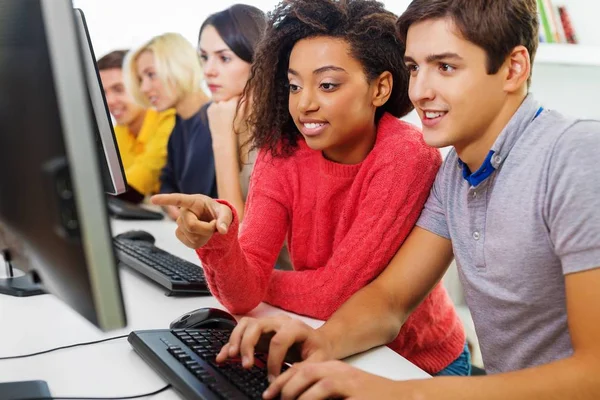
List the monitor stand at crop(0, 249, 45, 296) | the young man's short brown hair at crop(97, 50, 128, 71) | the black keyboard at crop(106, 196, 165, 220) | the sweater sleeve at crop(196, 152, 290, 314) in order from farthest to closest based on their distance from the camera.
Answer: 1. the young man's short brown hair at crop(97, 50, 128, 71)
2. the black keyboard at crop(106, 196, 165, 220)
3. the monitor stand at crop(0, 249, 45, 296)
4. the sweater sleeve at crop(196, 152, 290, 314)

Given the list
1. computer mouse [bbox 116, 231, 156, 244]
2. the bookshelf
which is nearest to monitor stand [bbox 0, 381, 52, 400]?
computer mouse [bbox 116, 231, 156, 244]

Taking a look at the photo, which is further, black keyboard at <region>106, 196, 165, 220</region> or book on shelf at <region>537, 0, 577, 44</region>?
book on shelf at <region>537, 0, 577, 44</region>

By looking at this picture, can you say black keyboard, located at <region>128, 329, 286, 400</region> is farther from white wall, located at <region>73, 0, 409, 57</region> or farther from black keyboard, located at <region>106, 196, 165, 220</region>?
white wall, located at <region>73, 0, 409, 57</region>

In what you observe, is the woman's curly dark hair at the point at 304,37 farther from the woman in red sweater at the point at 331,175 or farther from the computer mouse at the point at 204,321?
the computer mouse at the point at 204,321

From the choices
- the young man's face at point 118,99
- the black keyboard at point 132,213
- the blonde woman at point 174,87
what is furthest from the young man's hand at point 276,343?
the young man's face at point 118,99

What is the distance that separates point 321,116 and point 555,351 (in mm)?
560

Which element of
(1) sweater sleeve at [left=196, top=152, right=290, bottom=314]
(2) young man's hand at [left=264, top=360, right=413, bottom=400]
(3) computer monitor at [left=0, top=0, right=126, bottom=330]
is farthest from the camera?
(1) sweater sleeve at [left=196, top=152, right=290, bottom=314]

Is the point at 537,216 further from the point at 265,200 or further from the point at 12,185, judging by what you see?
the point at 12,185

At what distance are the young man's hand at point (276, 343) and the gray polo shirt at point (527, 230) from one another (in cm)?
28

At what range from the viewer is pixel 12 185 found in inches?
24.9

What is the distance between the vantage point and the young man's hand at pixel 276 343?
778 millimetres

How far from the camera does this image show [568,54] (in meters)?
2.32

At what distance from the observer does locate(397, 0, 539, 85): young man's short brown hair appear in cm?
91

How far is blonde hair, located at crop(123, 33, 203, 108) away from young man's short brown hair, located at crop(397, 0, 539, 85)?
1.83 metres
